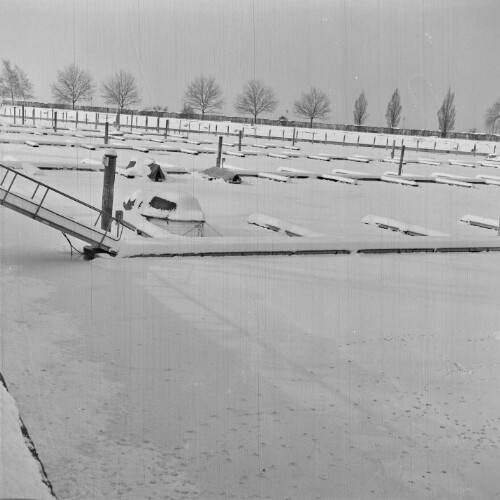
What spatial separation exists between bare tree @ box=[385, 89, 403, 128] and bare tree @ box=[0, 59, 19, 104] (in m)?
50.2

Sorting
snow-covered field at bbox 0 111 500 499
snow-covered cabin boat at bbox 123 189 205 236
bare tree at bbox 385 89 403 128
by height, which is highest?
bare tree at bbox 385 89 403 128

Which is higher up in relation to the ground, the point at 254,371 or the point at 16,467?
the point at 16,467

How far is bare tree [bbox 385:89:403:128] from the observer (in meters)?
94.6

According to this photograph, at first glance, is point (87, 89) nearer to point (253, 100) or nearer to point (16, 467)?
point (253, 100)

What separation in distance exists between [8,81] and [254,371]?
90480 mm

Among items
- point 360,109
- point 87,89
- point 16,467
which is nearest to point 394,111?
point 360,109

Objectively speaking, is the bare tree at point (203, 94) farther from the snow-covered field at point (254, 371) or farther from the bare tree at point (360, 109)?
the snow-covered field at point (254, 371)

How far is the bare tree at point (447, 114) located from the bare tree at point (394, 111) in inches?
397

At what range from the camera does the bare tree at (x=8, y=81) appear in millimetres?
87494

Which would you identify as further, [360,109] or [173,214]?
[360,109]

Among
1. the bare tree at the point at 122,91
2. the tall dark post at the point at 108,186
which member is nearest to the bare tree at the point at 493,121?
the bare tree at the point at 122,91

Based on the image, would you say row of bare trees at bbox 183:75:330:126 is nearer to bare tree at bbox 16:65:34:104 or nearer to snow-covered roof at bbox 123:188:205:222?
bare tree at bbox 16:65:34:104

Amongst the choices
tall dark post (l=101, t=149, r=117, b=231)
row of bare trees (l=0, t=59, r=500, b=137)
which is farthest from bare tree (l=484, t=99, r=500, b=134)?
tall dark post (l=101, t=149, r=117, b=231)

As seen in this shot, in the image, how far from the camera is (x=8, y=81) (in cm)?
8944
